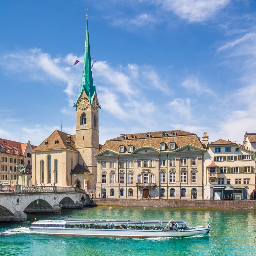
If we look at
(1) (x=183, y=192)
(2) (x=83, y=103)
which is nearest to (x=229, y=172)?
(1) (x=183, y=192)

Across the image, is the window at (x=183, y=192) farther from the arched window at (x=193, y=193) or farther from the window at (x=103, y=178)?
the window at (x=103, y=178)

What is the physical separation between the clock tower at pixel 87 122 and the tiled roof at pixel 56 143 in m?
3.86

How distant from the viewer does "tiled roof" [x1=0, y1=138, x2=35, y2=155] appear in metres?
112

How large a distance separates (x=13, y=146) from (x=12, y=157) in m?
4.81

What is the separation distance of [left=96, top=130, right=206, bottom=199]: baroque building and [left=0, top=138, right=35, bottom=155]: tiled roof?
3739cm

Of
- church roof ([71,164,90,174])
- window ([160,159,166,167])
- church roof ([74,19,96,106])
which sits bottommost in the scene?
church roof ([71,164,90,174])

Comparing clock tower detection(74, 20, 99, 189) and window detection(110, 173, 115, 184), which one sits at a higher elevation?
clock tower detection(74, 20, 99, 189)

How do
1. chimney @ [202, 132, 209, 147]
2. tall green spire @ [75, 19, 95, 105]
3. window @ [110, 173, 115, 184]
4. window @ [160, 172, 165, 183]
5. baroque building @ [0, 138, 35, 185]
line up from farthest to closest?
tall green spire @ [75, 19, 95, 105], baroque building @ [0, 138, 35, 185], window @ [110, 173, 115, 184], chimney @ [202, 132, 209, 147], window @ [160, 172, 165, 183]

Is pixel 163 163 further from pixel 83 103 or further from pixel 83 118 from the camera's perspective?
pixel 83 103

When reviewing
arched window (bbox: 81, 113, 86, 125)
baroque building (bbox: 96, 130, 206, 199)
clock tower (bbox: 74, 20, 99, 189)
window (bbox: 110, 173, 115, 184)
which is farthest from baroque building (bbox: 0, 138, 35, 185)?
baroque building (bbox: 96, 130, 206, 199)

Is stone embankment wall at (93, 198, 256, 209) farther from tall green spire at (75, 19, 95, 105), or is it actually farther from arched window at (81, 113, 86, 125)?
tall green spire at (75, 19, 95, 105)

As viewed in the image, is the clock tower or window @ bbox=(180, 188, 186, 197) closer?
window @ bbox=(180, 188, 186, 197)

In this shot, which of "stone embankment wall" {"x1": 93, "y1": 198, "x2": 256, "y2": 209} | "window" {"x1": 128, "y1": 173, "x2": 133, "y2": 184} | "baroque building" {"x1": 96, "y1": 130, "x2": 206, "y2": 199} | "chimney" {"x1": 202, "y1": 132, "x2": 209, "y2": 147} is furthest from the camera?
"window" {"x1": 128, "y1": 173, "x2": 133, "y2": 184}

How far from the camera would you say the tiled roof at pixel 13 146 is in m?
112
